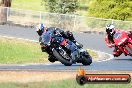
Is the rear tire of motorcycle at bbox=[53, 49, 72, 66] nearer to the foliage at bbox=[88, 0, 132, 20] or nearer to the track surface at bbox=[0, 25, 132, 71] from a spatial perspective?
the track surface at bbox=[0, 25, 132, 71]

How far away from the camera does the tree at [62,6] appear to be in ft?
184

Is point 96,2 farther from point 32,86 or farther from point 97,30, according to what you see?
point 32,86

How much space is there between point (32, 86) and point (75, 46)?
774 centimetres

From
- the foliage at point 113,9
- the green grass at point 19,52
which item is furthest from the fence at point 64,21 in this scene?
the green grass at point 19,52

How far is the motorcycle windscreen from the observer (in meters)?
26.9

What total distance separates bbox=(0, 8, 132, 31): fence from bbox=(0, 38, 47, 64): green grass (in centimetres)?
987

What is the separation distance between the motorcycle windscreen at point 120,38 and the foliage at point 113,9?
1993cm

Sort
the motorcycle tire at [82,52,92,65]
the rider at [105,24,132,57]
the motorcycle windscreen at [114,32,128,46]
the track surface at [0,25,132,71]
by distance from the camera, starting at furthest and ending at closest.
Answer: the rider at [105,24,132,57] < the motorcycle windscreen at [114,32,128,46] < the motorcycle tire at [82,52,92,65] < the track surface at [0,25,132,71]

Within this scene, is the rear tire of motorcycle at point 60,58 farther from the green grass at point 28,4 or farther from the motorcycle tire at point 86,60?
the green grass at point 28,4

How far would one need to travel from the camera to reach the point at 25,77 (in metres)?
19.2

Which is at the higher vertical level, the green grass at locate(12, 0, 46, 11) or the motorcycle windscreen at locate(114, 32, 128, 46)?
the motorcycle windscreen at locate(114, 32, 128, 46)

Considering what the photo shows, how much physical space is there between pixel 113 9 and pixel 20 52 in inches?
632

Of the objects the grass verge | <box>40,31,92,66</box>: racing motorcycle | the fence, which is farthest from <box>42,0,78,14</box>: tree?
<box>40,31,92,66</box>: racing motorcycle

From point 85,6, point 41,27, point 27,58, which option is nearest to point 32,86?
point 41,27
